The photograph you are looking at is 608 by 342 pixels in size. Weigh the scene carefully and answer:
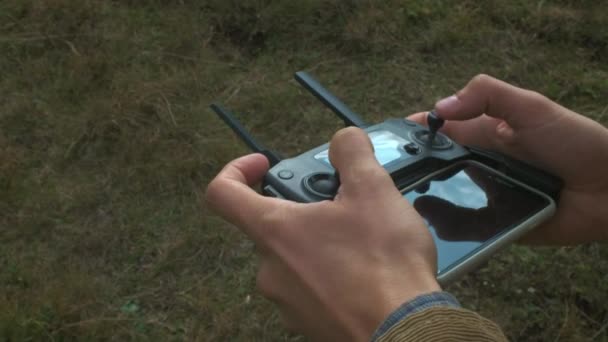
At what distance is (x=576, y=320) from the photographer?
4.70 ft

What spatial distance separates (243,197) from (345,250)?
173 millimetres

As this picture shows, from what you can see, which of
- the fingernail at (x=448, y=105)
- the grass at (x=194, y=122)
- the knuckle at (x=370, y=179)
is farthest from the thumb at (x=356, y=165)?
the grass at (x=194, y=122)

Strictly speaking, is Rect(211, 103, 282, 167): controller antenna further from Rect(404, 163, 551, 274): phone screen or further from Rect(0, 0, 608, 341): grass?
Rect(0, 0, 608, 341): grass

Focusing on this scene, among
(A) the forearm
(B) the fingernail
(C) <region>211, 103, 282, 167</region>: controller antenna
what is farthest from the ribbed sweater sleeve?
(B) the fingernail

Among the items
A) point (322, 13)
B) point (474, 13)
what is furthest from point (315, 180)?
point (474, 13)

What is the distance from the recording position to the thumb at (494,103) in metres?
1.10

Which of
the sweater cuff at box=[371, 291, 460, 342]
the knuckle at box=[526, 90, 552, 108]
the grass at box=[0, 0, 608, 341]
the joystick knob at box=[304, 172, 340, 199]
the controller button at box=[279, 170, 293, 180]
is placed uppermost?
the sweater cuff at box=[371, 291, 460, 342]

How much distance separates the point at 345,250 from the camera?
26.8 inches

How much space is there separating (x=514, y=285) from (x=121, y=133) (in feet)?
4.12

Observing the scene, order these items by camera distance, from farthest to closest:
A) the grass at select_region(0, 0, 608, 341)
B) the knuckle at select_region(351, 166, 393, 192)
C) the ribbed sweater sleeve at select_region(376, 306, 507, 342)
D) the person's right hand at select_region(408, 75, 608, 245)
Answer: the grass at select_region(0, 0, 608, 341) → the person's right hand at select_region(408, 75, 608, 245) → the knuckle at select_region(351, 166, 393, 192) → the ribbed sweater sleeve at select_region(376, 306, 507, 342)

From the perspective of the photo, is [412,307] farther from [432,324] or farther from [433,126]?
[433,126]

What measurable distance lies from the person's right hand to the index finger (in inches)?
16.5

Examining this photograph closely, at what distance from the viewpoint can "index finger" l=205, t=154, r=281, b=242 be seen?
30.0 inches

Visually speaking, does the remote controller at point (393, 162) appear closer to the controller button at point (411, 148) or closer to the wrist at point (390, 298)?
the controller button at point (411, 148)
